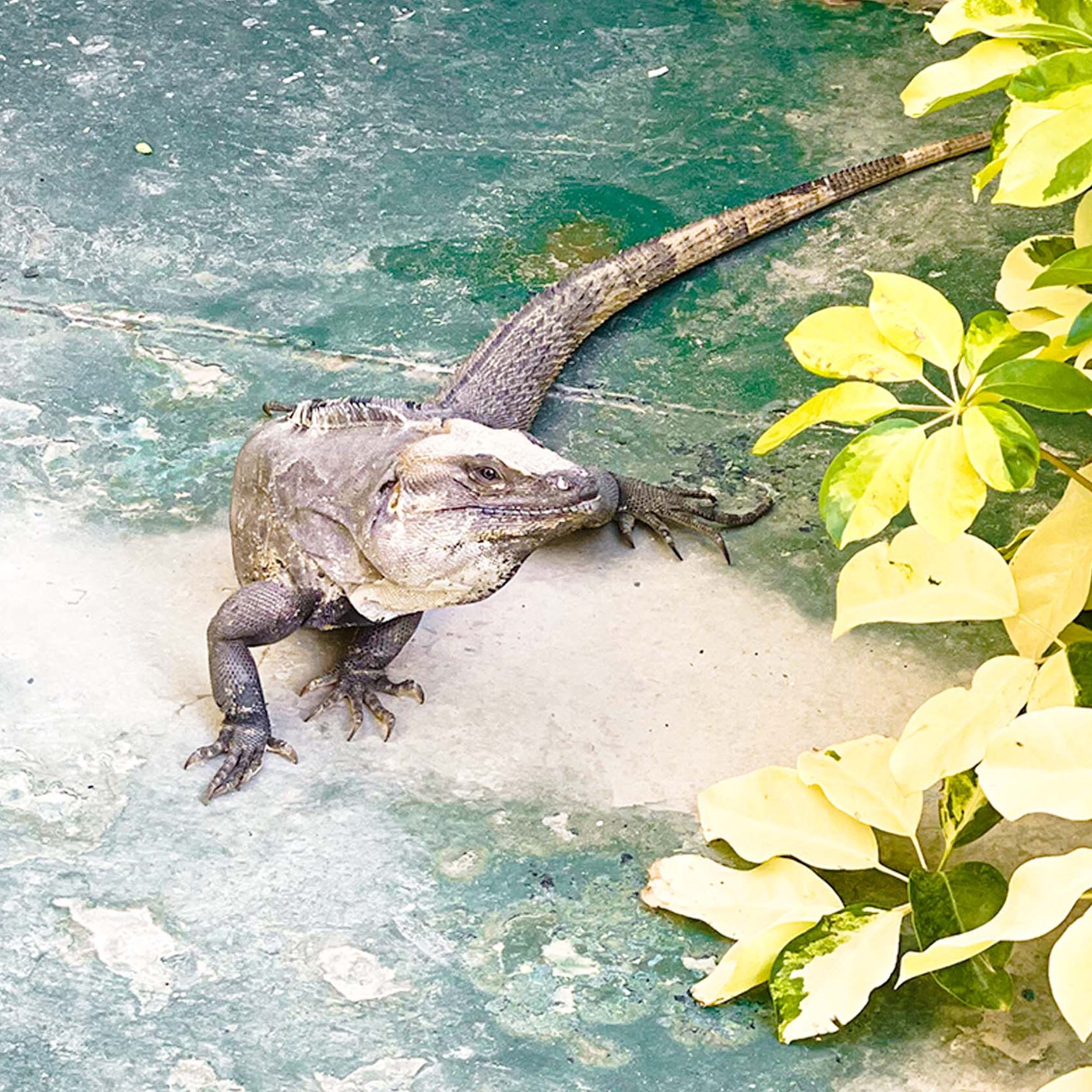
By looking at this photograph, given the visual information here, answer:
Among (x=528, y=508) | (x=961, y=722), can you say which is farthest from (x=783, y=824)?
(x=528, y=508)

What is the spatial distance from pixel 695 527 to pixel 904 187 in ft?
5.77

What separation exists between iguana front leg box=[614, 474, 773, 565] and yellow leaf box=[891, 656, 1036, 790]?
130 cm

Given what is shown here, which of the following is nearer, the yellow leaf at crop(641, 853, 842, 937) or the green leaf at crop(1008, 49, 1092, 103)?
the green leaf at crop(1008, 49, 1092, 103)

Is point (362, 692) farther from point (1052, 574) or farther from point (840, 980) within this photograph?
point (1052, 574)

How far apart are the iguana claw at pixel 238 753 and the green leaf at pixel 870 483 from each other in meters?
1.37

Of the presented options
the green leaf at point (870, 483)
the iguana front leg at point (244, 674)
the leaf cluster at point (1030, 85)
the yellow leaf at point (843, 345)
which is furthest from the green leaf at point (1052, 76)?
the iguana front leg at point (244, 674)

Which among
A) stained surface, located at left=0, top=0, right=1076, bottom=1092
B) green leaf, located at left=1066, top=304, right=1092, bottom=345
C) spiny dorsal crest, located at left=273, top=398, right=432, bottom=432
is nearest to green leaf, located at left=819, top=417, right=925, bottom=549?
green leaf, located at left=1066, top=304, right=1092, bottom=345

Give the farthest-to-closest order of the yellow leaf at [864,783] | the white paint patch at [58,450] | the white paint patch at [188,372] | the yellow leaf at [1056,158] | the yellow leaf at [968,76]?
the white paint patch at [188,372], the white paint patch at [58,450], the yellow leaf at [864,783], the yellow leaf at [968,76], the yellow leaf at [1056,158]

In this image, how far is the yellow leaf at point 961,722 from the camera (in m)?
2.66

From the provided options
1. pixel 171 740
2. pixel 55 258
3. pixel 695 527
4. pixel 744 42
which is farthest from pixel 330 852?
pixel 744 42

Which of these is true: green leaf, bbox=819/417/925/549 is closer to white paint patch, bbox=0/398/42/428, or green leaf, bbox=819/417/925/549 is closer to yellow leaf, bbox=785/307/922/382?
yellow leaf, bbox=785/307/922/382

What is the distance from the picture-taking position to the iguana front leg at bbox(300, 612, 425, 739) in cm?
343

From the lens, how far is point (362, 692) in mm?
3463

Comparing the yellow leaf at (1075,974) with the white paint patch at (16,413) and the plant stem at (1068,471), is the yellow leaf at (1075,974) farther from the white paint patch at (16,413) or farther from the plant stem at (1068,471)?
the white paint patch at (16,413)
